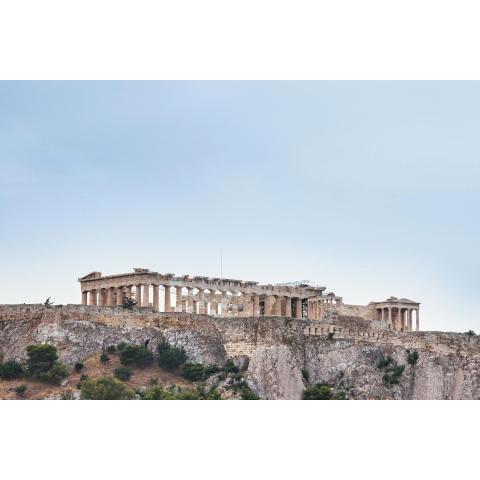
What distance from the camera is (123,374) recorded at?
6631cm

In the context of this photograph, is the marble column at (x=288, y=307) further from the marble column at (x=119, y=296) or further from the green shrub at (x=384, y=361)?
the marble column at (x=119, y=296)

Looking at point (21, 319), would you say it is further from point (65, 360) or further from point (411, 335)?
point (411, 335)

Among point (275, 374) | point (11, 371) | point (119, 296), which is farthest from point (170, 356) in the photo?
point (119, 296)

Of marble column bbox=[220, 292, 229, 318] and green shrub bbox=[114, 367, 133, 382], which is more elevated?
marble column bbox=[220, 292, 229, 318]

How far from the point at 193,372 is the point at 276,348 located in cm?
454

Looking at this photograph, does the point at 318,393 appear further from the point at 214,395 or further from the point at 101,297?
the point at 101,297

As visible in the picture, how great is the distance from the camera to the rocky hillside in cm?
6856

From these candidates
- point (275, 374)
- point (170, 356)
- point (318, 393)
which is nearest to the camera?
point (318, 393)

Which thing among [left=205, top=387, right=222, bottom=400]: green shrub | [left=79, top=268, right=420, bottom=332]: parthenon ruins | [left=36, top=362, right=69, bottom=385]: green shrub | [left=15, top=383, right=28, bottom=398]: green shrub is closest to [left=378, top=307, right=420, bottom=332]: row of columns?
[left=79, top=268, right=420, bottom=332]: parthenon ruins

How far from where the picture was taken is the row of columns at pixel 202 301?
75.9 meters

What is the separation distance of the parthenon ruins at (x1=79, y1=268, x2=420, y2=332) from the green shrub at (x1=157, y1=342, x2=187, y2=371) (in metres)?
5.48

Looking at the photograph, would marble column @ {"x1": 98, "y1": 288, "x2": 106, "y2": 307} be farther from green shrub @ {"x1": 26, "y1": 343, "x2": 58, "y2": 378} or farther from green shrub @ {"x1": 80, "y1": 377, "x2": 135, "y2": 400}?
green shrub @ {"x1": 80, "y1": 377, "x2": 135, "y2": 400}

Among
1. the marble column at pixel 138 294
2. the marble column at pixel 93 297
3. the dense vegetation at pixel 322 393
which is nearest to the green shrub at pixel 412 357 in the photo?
the dense vegetation at pixel 322 393

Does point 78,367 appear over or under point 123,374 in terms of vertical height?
over
